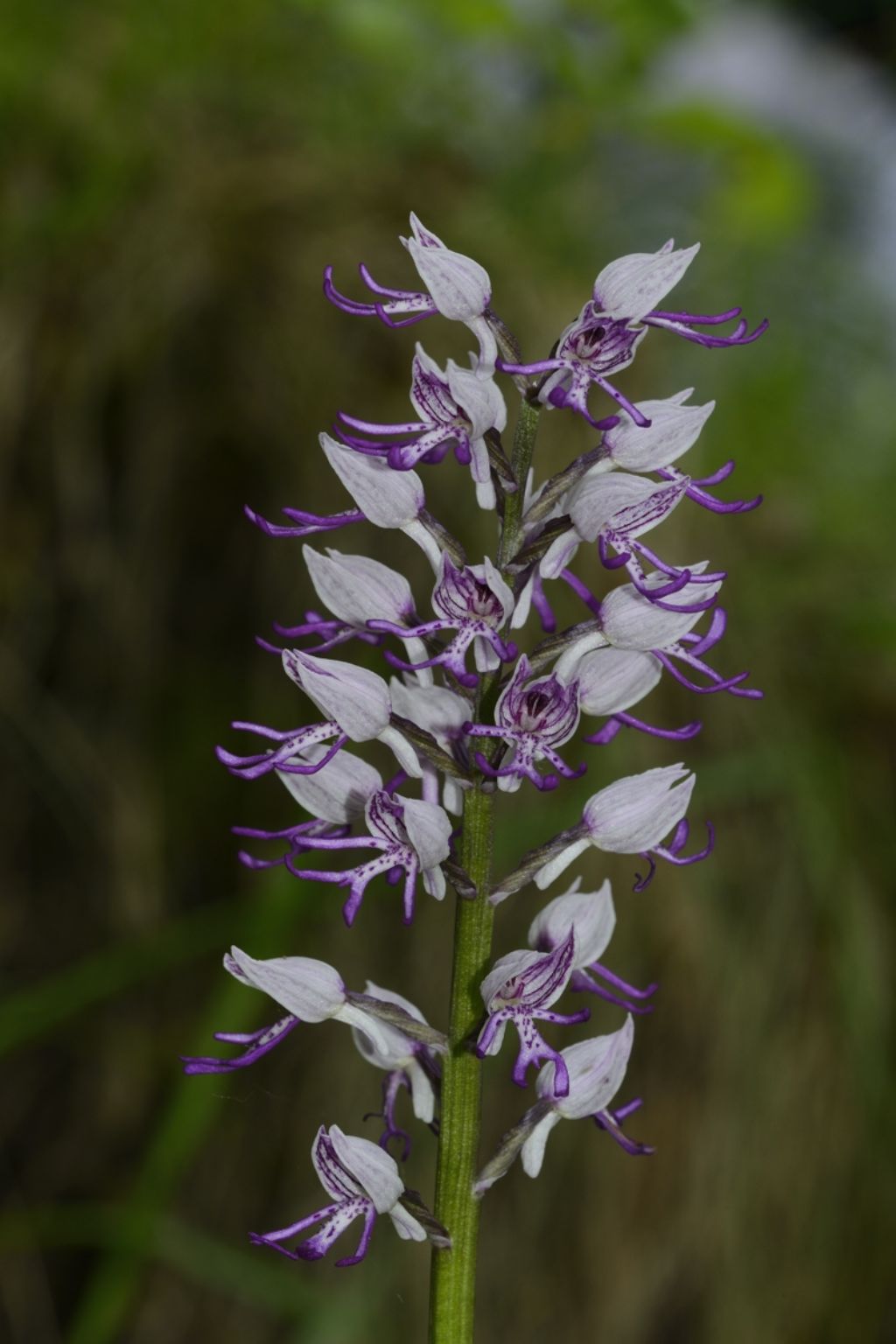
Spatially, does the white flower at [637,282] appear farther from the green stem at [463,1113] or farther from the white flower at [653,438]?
the green stem at [463,1113]

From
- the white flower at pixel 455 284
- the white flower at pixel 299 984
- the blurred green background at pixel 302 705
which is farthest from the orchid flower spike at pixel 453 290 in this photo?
the blurred green background at pixel 302 705

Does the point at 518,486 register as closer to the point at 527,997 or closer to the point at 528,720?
the point at 528,720

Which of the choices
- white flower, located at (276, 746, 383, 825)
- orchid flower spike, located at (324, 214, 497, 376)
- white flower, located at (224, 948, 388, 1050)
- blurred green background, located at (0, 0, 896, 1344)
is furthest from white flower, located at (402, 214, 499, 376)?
blurred green background, located at (0, 0, 896, 1344)

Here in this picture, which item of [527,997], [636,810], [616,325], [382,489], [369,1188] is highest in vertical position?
[616,325]

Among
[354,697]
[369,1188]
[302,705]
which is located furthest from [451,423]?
[302,705]

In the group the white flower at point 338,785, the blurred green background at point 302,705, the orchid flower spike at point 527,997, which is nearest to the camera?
the orchid flower spike at point 527,997

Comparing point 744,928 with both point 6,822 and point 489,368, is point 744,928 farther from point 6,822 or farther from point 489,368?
point 489,368
